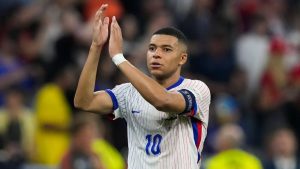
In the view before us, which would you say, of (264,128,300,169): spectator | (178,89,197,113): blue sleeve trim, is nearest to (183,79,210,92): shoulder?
(178,89,197,113): blue sleeve trim

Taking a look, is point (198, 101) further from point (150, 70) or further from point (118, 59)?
point (118, 59)

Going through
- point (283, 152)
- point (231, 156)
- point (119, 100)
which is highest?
point (283, 152)

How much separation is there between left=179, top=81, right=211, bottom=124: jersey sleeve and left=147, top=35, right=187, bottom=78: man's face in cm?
21

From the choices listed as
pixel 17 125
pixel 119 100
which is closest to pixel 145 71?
pixel 17 125

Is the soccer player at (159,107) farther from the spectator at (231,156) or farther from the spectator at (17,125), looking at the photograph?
the spectator at (17,125)

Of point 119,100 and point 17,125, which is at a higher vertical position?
point 17,125

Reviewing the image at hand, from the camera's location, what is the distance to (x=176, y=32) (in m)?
7.34

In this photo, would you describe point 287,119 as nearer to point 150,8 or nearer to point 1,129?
point 150,8

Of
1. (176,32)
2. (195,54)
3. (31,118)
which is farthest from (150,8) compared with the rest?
(176,32)

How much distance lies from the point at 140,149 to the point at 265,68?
7.10 m

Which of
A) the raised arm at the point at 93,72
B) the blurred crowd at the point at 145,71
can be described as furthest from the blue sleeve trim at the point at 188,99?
the blurred crowd at the point at 145,71

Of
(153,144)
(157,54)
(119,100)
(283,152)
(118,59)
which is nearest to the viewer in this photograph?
(118,59)

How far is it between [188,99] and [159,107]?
267mm

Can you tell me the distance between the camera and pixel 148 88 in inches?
273
